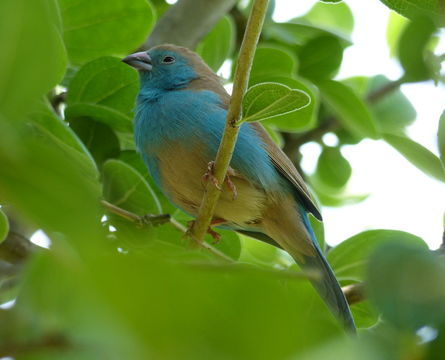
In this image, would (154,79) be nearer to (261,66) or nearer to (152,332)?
(261,66)

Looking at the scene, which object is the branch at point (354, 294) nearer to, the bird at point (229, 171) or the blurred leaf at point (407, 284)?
the bird at point (229, 171)

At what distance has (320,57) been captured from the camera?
400 centimetres

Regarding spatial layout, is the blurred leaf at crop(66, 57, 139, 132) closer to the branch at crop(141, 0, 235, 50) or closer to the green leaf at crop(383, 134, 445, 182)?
the branch at crop(141, 0, 235, 50)

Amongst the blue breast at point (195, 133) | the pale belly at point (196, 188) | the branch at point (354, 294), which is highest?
the blue breast at point (195, 133)

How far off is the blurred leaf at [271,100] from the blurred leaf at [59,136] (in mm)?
829

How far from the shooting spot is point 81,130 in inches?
124

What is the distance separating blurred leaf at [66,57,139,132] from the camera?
3096mm

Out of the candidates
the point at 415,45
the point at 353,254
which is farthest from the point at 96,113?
the point at 415,45

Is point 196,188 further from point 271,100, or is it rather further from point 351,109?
point 271,100

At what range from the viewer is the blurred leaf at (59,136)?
2.42m

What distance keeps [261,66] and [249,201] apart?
2.44 feet

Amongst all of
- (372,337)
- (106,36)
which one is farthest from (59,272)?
(106,36)

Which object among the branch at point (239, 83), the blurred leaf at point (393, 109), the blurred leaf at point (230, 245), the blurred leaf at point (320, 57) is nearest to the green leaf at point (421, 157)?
the branch at point (239, 83)

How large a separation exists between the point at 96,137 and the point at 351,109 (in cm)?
126
